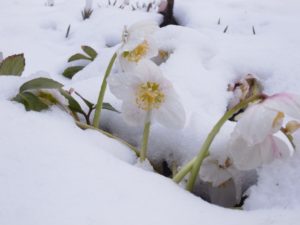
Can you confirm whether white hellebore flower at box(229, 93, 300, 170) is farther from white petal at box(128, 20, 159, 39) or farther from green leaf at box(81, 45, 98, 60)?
green leaf at box(81, 45, 98, 60)

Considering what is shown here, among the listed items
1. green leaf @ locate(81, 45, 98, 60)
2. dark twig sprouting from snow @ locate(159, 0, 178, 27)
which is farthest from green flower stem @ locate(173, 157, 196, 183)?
dark twig sprouting from snow @ locate(159, 0, 178, 27)

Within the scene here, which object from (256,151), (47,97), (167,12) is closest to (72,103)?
(47,97)

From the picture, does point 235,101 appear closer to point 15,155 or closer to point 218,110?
point 218,110

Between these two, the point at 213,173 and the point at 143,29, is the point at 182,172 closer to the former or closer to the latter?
the point at 213,173

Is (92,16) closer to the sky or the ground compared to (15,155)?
closer to the ground

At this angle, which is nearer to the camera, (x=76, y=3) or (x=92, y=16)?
(x=92, y=16)

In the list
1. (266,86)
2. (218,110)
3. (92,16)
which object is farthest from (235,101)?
(92,16)
